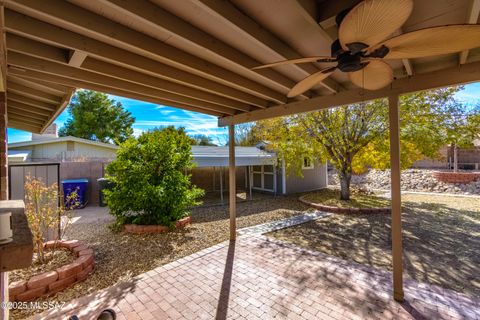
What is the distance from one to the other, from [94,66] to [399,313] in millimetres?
4453

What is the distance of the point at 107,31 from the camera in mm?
1910

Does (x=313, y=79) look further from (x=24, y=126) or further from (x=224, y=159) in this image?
(x=224, y=159)

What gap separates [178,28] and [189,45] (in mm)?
405

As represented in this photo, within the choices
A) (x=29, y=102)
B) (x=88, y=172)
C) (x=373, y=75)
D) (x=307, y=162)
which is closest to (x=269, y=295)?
(x=373, y=75)

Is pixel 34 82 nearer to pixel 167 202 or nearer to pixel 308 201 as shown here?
pixel 167 202

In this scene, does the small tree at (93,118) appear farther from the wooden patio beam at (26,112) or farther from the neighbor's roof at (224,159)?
the wooden patio beam at (26,112)

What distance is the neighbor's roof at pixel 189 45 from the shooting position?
5.74 ft

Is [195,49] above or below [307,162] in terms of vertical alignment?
above

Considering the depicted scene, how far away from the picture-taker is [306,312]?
275 cm

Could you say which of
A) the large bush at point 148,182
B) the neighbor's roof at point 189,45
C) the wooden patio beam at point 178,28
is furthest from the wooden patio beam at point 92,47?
the large bush at point 148,182

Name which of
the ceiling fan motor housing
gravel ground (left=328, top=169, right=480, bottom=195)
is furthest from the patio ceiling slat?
gravel ground (left=328, top=169, right=480, bottom=195)

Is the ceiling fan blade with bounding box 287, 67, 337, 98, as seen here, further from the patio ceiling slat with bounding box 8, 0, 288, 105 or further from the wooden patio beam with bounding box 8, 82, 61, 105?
the wooden patio beam with bounding box 8, 82, 61, 105

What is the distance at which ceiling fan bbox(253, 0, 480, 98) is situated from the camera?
4.03 ft

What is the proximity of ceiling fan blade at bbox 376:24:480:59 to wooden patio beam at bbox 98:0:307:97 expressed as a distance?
137cm
